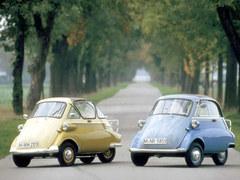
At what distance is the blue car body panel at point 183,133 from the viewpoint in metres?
21.8

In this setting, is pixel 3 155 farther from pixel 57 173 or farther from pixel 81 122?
pixel 57 173

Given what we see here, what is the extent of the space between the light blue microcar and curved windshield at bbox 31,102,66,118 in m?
1.82

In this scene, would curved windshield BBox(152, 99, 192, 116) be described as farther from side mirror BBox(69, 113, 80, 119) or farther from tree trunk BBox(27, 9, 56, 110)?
tree trunk BBox(27, 9, 56, 110)

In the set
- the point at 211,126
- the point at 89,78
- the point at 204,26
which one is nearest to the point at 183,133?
the point at 211,126

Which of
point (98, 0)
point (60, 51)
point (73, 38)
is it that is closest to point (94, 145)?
point (98, 0)

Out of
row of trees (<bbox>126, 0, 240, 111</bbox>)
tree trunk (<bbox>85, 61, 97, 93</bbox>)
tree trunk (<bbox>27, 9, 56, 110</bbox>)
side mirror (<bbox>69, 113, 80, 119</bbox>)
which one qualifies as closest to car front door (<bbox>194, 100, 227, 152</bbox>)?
side mirror (<bbox>69, 113, 80, 119</bbox>)

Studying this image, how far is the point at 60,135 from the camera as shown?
2238cm

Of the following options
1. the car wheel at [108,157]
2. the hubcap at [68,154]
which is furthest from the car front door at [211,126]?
the hubcap at [68,154]

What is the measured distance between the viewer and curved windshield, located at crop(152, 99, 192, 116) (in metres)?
22.4

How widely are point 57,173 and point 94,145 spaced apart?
309 centimetres

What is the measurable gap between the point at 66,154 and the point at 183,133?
2617 mm

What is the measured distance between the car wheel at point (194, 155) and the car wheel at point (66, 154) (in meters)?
2.56

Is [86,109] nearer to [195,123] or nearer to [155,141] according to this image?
[155,141]

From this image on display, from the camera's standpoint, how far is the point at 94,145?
915 inches
